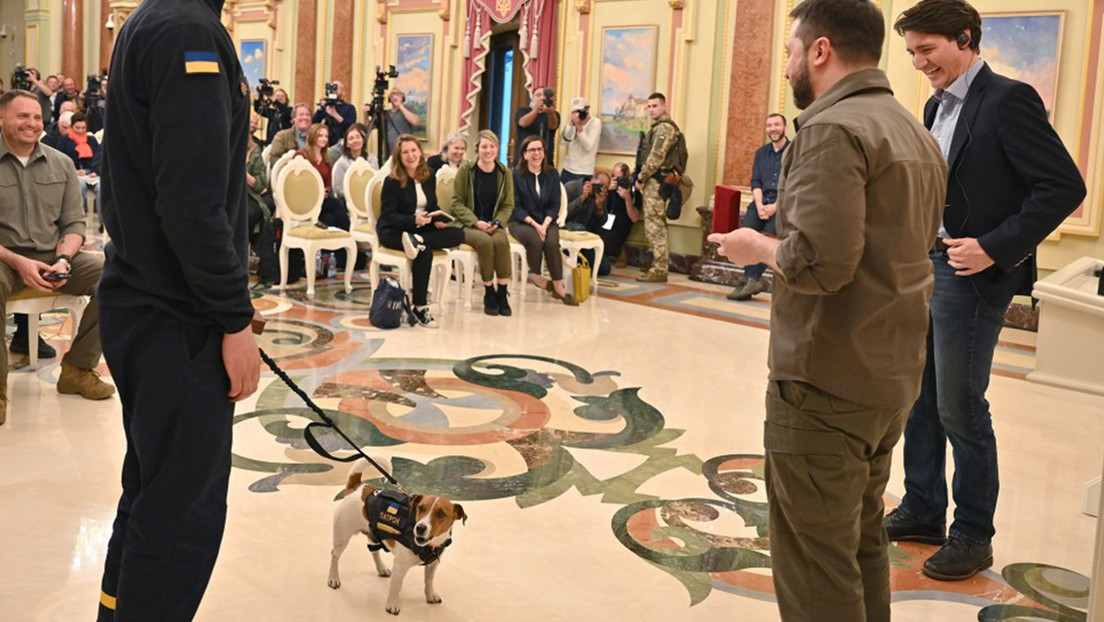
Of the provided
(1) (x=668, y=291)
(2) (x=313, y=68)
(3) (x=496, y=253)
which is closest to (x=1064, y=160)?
(3) (x=496, y=253)

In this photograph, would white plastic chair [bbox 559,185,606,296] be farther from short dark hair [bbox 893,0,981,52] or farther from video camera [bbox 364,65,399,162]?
short dark hair [bbox 893,0,981,52]

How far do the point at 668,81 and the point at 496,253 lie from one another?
3673 mm

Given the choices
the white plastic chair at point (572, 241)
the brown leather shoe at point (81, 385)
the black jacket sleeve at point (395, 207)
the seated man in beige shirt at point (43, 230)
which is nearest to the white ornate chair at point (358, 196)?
the black jacket sleeve at point (395, 207)

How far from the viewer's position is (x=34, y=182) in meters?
4.50

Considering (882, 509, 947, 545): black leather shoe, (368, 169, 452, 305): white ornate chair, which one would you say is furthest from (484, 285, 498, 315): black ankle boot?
(882, 509, 947, 545): black leather shoe

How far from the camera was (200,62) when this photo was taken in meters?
1.71

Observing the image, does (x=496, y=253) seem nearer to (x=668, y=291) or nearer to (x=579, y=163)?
(x=668, y=291)

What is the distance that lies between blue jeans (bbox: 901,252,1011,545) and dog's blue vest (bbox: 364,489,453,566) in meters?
1.54

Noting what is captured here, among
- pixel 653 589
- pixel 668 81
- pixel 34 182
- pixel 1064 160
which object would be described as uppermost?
pixel 668 81

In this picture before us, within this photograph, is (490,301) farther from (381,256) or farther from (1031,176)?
(1031,176)

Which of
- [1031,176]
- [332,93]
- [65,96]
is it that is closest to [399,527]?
[1031,176]

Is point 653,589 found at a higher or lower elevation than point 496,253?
lower

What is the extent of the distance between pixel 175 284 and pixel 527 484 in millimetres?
2146

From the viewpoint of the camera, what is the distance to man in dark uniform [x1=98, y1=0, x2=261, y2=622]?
1.72 meters
